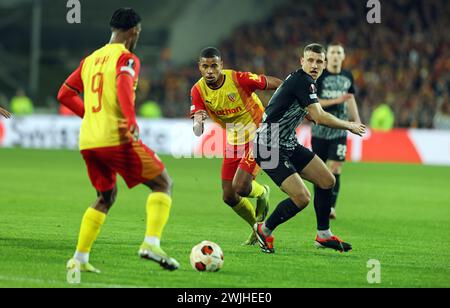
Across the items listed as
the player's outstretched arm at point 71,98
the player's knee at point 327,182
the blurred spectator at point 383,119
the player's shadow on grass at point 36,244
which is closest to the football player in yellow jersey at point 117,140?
the player's outstretched arm at point 71,98

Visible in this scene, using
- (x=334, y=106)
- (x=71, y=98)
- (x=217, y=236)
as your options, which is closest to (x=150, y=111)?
(x=334, y=106)

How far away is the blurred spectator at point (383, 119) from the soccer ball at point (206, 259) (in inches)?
835

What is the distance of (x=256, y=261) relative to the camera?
29.2ft

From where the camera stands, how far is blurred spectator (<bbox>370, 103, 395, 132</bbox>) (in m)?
28.9

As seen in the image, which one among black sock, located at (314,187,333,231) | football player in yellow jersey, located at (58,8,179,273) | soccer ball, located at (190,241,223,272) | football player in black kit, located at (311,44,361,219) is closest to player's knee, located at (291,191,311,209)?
black sock, located at (314,187,333,231)

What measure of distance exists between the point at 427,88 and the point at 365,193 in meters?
13.4

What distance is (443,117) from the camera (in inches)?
1116

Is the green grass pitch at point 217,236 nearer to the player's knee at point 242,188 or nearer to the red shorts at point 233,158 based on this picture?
the player's knee at point 242,188

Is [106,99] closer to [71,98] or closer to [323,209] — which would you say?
[71,98]

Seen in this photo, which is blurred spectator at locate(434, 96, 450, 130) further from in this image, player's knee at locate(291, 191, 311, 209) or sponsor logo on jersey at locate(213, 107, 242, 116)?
player's knee at locate(291, 191, 311, 209)

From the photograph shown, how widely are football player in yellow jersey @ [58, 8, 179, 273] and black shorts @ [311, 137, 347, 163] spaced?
5.55 meters

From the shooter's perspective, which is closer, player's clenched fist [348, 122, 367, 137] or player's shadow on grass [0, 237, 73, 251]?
player's clenched fist [348, 122, 367, 137]
